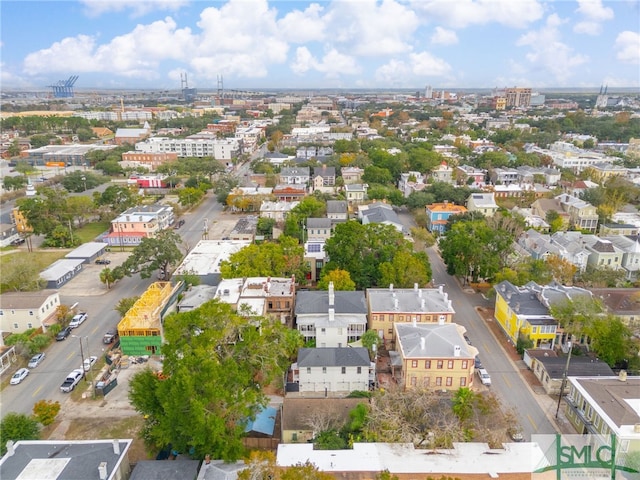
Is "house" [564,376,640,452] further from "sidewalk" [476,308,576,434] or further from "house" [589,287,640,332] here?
"house" [589,287,640,332]

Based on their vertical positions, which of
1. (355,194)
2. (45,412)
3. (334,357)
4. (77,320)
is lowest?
(77,320)

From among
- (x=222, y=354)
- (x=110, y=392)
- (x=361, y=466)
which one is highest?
(x=222, y=354)

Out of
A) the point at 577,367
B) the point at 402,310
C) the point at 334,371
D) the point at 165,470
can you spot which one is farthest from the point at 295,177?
the point at 165,470

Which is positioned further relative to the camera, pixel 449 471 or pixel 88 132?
pixel 88 132

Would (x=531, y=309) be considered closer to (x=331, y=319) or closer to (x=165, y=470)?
(x=331, y=319)

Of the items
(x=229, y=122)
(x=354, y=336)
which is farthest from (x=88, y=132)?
(x=354, y=336)

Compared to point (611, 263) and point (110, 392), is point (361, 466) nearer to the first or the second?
point (110, 392)

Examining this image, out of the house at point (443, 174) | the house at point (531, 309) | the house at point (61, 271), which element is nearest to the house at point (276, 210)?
the house at point (61, 271)

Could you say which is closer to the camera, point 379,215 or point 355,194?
point 379,215
